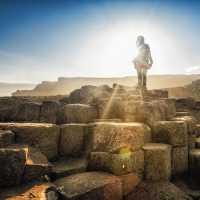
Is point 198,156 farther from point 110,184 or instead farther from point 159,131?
point 110,184

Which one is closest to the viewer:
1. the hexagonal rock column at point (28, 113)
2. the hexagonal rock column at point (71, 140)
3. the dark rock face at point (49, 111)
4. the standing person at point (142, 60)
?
the hexagonal rock column at point (71, 140)

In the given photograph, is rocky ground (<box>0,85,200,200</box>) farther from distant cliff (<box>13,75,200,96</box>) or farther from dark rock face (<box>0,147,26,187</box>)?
distant cliff (<box>13,75,200,96</box>)

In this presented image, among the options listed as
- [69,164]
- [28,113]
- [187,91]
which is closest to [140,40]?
[28,113]

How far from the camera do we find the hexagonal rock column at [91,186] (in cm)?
308

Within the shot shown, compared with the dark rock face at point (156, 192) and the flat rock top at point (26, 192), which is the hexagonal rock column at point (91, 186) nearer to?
the flat rock top at point (26, 192)

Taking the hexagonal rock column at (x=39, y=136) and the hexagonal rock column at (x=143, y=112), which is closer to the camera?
the hexagonal rock column at (x=39, y=136)

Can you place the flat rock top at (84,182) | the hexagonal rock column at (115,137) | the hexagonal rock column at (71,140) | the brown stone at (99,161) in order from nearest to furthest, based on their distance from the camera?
the flat rock top at (84,182) < the brown stone at (99,161) < the hexagonal rock column at (115,137) < the hexagonal rock column at (71,140)

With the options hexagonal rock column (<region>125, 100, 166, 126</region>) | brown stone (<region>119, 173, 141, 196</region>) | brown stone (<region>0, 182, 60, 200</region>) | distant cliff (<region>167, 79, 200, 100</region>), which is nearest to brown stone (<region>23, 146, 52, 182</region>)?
brown stone (<region>0, 182, 60, 200</region>)

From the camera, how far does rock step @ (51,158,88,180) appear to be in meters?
3.61

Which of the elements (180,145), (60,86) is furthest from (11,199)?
(60,86)

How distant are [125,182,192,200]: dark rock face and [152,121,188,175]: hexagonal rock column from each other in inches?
27.6

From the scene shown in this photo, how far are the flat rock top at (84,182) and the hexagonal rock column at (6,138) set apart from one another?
3.57 feet

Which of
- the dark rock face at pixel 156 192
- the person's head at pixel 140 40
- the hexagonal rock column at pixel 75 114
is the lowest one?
the dark rock face at pixel 156 192

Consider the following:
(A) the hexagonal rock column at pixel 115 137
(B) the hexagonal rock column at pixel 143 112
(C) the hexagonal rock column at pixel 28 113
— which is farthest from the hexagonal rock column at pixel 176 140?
(C) the hexagonal rock column at pixel 28 113
